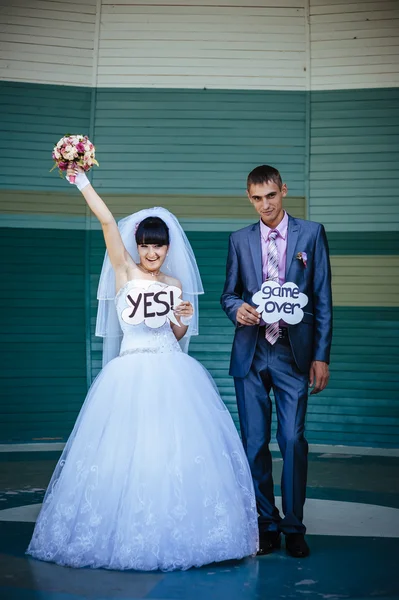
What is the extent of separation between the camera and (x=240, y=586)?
301 cm

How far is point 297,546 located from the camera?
345 centimetres

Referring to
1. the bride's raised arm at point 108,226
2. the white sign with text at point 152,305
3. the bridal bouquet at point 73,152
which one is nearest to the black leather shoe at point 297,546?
the white sign with text at point 152,305

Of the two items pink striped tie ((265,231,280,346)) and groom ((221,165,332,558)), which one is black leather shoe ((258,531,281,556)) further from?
pink striped tie ((265,231,280,346))

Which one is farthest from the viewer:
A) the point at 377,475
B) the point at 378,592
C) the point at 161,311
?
the point at 377,475

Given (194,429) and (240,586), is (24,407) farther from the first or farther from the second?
(240,586)

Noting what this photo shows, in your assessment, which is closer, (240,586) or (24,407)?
Result: (240,586)

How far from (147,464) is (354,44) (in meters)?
4.91

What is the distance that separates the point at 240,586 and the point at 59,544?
80cm

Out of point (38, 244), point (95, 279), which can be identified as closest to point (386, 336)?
point (95, 279)

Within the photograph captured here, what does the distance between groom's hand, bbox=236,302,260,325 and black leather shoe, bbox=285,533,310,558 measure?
37.1 inches

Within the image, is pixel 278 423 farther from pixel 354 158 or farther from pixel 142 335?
pixel 354 158

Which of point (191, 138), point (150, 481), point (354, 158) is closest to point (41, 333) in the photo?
point (191, 138)

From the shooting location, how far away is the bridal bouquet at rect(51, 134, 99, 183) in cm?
367

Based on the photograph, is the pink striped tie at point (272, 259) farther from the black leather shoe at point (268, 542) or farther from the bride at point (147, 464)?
the black leather shoe at point (268, 542)
